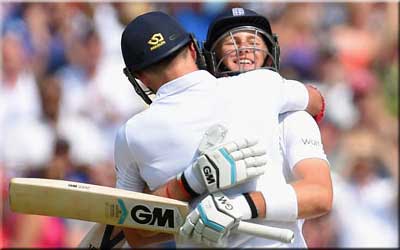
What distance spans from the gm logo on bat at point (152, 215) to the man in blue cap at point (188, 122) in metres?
0.06

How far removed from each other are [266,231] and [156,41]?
0.70m

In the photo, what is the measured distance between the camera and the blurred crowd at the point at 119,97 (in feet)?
23.0

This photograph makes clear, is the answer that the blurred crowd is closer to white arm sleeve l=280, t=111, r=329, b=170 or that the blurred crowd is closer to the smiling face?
the smiling face

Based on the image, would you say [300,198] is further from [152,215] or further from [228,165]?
[152,215]

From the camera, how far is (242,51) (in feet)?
11.1

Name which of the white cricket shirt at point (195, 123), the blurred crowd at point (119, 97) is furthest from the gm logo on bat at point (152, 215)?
the blurred crowd at point (119, 97)

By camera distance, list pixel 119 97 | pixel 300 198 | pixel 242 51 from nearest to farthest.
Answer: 1. pixel 300 198
2. pixel 242 51
3. pixel 119 97

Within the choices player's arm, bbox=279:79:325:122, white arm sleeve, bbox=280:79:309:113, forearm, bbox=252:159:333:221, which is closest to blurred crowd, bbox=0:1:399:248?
player's arm, bbox=279:79:325:122

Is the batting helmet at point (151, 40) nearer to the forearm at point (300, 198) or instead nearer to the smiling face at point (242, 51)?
the smiling face at point (242, 51)

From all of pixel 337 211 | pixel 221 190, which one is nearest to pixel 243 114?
pixel 221 190

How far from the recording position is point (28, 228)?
691 centimetres

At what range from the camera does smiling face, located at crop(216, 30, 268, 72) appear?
11.1ft

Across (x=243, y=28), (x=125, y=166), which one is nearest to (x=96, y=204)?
(x=125, y=166)

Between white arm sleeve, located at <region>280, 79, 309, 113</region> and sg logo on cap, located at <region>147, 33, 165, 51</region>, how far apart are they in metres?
0.44
